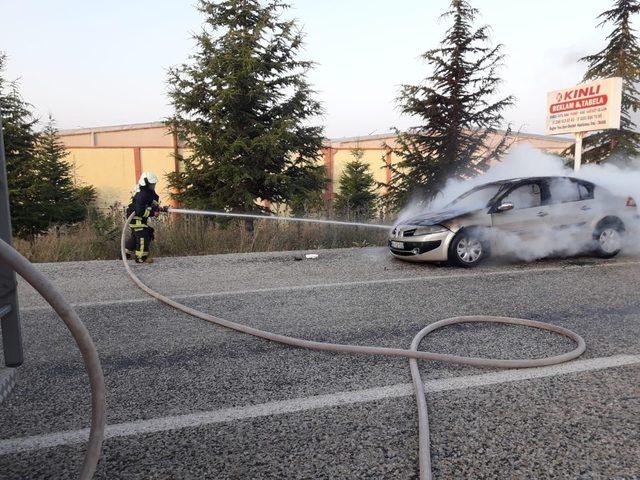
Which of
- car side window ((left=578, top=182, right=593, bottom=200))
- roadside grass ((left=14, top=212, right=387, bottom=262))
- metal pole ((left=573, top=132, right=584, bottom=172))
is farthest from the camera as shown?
metal pole ((left=573, top=132, right=584, bottom=172))

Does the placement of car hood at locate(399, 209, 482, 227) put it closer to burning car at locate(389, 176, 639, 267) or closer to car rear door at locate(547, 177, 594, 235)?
burning car at locate(389, 176, 639, 267)

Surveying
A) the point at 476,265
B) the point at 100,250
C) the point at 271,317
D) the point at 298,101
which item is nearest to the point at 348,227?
the point at 298,101

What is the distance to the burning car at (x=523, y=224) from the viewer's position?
7887 mm

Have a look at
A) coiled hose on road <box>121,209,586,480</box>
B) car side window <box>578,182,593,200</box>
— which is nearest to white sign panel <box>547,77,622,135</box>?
car side window <box>578,182,593,200</box>

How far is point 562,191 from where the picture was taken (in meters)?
8.51

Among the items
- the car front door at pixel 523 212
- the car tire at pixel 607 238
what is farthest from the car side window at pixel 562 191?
the car tire at pixel 607 238

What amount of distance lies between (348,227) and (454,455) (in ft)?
32.4

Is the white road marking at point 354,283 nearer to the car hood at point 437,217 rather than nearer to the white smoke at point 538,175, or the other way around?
the white smoke at point 538,175

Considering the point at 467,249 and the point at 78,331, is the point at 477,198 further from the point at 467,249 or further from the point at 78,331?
the point at 78,331

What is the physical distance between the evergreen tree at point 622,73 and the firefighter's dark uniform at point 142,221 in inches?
620

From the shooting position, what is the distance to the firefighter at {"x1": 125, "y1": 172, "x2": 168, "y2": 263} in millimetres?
8711

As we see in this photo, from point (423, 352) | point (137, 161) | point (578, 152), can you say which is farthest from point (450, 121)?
point (137, 161)

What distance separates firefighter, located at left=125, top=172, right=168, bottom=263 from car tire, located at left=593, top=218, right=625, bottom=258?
310 inches

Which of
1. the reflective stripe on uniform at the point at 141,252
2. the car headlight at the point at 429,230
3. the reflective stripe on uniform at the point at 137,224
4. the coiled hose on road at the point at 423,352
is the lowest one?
the coiled hose on road at the point at 423,352
